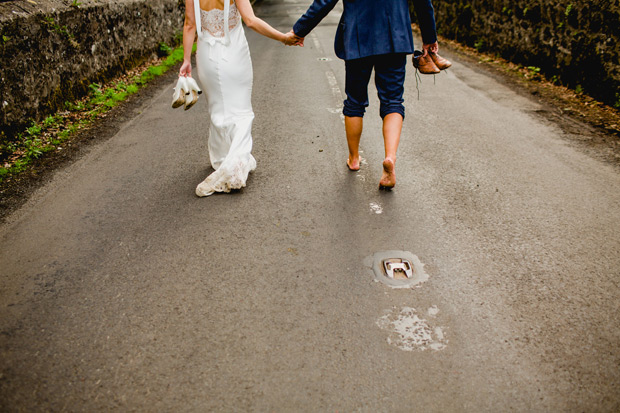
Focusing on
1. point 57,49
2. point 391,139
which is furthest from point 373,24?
point 57,49

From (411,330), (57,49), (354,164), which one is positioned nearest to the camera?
(411,330)

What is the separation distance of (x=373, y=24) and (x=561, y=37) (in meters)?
5.73

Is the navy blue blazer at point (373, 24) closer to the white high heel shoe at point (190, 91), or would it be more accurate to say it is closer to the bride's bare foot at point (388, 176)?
the bride's bare foot at point (388, 176)

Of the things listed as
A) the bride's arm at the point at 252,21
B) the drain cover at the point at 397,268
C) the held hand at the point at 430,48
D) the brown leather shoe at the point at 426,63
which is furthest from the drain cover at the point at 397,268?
the bride's arm at the point at 252,21

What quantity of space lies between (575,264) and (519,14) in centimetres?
772

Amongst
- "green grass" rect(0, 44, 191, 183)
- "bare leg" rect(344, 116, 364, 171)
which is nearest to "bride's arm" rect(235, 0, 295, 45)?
"bare leg" rect(344, 116, 364, 171)

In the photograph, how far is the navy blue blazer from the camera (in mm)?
3438

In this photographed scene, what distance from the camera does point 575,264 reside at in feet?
9.72

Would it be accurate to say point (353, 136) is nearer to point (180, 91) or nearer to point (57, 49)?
point (180, 91)

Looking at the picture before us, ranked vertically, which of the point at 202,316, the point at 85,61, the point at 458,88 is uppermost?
the point at 85,61

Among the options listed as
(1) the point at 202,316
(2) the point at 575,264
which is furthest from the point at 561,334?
(1) the point at 202,316

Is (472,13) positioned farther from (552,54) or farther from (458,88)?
(458,88)

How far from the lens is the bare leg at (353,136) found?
13.1 feet

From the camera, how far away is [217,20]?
12.0 ft
